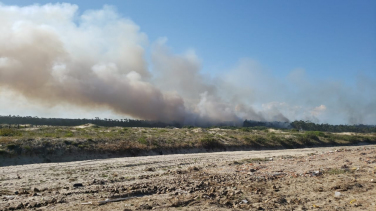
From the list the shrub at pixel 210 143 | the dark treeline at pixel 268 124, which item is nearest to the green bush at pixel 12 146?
the shrub at pixel 210 143

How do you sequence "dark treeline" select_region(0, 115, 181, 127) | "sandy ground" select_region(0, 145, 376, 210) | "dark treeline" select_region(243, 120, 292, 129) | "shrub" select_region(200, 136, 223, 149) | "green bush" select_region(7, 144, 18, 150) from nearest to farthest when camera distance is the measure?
"sandy ground" select_region(0, 145, 376, 210) → "green bush" select_region(7, 144, 18, 150) → "shrub" select_region(200, 136, 223, 149) → "dark treeline" select_region(0, 115, 181, 127) → "dark treeline" select_region(243, 120, 292, 129)

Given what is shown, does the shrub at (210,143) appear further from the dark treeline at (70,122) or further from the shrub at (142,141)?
the dark treeline at (70,122)

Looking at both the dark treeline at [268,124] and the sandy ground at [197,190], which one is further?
the dark treeline at [268,124]

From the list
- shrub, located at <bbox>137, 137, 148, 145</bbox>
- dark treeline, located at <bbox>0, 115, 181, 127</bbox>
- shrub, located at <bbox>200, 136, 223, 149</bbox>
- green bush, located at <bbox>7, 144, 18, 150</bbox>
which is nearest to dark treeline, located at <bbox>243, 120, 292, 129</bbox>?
dark treeline, located at <bbox>0, 115, 181, 127</bbox>

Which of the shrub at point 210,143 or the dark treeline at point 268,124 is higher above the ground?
the dark treeline at point 268,124

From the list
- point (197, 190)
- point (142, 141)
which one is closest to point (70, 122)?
point (142, 141)

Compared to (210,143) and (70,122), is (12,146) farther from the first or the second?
(70,122)

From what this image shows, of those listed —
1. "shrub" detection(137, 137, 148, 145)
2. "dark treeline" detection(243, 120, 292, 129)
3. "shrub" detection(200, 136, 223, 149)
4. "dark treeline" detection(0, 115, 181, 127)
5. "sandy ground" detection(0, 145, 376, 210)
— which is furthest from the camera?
"dark treeline" detection(243, 120, 292, 129)

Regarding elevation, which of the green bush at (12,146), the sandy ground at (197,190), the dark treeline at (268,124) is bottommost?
the sandy ground at (197,190)

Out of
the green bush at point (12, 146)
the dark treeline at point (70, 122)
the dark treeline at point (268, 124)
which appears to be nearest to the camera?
the green bush at point (12, 146)

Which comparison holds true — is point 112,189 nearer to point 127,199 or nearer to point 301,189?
point 127,199

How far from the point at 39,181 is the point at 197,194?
25.8 feet

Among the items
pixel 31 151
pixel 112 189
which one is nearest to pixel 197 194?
pixel 112 189

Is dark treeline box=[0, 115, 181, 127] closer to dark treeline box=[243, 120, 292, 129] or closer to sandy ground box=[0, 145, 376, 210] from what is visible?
dark treeline box=[243, 120, 292, 129]
